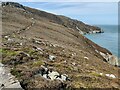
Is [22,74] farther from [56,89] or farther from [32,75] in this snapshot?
[56,89]

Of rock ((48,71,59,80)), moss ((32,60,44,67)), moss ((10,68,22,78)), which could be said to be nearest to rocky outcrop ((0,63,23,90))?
moss ((10,68,22,78))

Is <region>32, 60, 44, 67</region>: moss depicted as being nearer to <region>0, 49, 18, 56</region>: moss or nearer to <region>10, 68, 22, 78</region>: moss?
<region>10, 68, 22, 78</region>: moss

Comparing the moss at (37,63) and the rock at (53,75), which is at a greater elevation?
the moss at (37,63)

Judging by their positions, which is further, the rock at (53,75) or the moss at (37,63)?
the moss at (37,63)

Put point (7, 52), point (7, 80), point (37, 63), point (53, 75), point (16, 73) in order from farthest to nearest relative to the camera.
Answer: point (7, 52)
point (37, 63)
point (53, 75)
point (16, 73)
point (7, 80)

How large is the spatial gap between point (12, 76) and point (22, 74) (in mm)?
650

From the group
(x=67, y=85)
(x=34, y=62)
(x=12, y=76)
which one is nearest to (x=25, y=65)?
(x=34, y=62)

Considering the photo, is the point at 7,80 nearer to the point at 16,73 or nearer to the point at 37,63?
the point at 16,73

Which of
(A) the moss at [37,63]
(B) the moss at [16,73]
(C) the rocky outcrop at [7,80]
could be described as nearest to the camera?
(C) the rocky outcrop at [7,80]

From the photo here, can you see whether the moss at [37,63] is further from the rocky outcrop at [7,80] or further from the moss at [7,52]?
the moss at [7,52]

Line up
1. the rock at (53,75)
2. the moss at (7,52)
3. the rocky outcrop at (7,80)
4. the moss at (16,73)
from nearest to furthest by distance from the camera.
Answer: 1. the rocky outcrop at (7,80)
2. the moss at (16,73)
3. the rock at (53,75)
4. the moss at (7,52)

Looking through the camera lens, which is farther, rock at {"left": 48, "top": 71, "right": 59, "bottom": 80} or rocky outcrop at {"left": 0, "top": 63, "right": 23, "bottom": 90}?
rock at {"left": 48, "top": 71, "right": 59, "bottom": 80}

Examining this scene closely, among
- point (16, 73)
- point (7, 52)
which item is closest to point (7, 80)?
point (16, 73)

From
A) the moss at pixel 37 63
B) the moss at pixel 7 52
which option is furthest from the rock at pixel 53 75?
the moss at pixel 7 52
